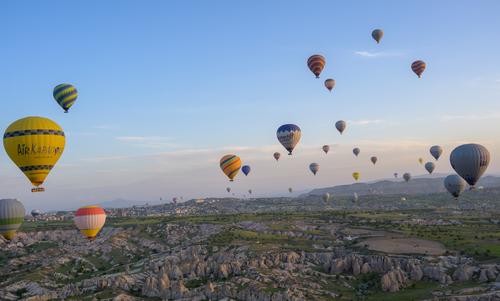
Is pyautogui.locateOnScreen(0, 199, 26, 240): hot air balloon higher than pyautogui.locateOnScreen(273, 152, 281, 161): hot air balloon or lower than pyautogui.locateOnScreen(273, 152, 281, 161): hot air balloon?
lower

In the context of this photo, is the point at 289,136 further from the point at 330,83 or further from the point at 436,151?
the point at 436,151

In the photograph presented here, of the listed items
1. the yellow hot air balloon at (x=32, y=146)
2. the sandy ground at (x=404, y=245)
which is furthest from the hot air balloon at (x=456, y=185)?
the yellow hot air balloon at (x=32, y=146)

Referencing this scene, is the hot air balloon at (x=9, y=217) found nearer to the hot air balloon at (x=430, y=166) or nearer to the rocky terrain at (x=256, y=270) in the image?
the rocky terrain at (x=256, y=270)

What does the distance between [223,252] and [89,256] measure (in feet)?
149

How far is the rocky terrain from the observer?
81.8 m

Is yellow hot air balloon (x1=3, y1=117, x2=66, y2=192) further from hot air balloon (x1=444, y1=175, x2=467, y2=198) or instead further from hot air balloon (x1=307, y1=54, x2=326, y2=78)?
hot air balloon (x1=444, y1=175, x2=467, y2=198)

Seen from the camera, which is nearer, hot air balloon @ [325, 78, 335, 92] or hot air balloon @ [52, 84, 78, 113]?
hot air balloon @ [52, 84, 78, 113]

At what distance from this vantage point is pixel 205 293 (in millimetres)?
83688

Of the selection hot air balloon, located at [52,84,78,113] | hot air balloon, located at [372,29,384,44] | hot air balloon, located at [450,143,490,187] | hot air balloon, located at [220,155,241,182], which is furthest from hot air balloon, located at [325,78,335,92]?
→ hot air balloon, located at [52,84,78,113]

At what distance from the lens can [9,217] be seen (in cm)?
8644

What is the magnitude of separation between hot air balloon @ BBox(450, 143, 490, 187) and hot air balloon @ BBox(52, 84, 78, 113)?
69.8 meters

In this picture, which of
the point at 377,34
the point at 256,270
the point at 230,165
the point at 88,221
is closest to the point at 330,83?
the point at 377,34

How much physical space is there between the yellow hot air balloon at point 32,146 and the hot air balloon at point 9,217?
21.0 m

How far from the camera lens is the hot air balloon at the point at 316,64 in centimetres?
11038
